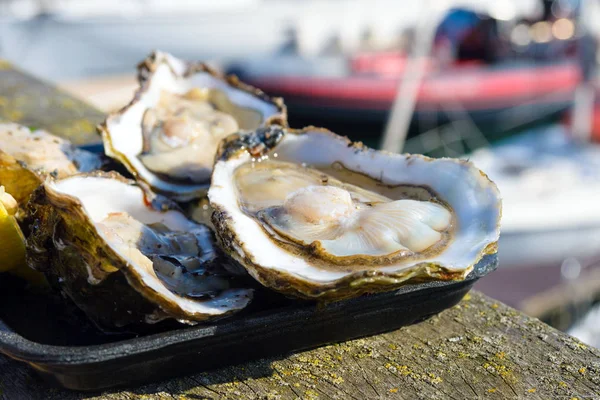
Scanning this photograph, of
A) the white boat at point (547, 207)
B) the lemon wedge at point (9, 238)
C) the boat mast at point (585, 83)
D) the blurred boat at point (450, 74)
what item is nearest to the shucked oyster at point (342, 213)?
the lemon wedge at point (9, 238)

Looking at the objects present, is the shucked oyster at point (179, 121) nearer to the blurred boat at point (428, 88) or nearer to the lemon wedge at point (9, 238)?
the lemon wedge at point (9, 238)

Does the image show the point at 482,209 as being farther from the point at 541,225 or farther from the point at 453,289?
the point at 541,225

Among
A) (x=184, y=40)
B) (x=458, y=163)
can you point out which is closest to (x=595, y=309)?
(x=458, y=163)

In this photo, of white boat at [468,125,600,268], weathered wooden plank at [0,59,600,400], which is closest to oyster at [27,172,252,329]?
weathered wooden plank at [0,59,600,400]

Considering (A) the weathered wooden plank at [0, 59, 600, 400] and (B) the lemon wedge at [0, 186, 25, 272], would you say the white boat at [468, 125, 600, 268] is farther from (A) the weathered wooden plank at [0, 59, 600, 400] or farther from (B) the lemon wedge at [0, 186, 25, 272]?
(B) the lemon wedge at [0, 186, 25, 272]

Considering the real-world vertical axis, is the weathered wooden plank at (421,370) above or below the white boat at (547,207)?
above

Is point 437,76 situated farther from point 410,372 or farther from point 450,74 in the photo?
point 410,372

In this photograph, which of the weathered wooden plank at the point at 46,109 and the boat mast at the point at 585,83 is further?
the boat mast at the point at 585,83

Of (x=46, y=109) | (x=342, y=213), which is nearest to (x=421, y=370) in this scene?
(x=342, y=213)
